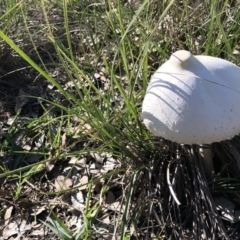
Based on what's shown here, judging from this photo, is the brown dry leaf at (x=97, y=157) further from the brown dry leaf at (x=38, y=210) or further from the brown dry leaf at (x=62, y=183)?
the brown dry leaf at (x=38, y=210)

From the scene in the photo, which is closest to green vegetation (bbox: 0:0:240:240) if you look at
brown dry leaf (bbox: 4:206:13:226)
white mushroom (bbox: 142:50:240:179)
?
brown dry leaf (bbox: 4:206:13:226)

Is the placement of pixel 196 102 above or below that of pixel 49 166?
above

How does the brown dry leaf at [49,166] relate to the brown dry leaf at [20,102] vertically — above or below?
above

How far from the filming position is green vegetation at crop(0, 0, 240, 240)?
6.00 ft

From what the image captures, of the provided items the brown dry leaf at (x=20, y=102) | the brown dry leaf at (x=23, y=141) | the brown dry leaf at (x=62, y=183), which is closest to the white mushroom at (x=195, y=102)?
the brown dry leaf at (x=62, y=183)

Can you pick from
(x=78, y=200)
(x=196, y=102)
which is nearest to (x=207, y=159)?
(x=196, y=102)

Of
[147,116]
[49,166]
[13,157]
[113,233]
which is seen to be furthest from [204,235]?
[13,157]

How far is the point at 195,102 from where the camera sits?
1.46 m

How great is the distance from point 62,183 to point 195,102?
0.89 metres

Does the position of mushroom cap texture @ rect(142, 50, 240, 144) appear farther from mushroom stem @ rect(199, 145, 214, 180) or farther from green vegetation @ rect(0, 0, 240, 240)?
mushroom stem @ rect(199, 145, 214, 180)

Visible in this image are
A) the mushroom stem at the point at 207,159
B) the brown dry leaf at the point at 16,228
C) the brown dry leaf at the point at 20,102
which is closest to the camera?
the mushroom stem at the point at 207,159

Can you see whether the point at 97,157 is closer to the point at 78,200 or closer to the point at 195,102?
the point at 78,200

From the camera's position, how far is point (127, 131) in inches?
77.9

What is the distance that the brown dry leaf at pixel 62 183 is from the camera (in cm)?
209
